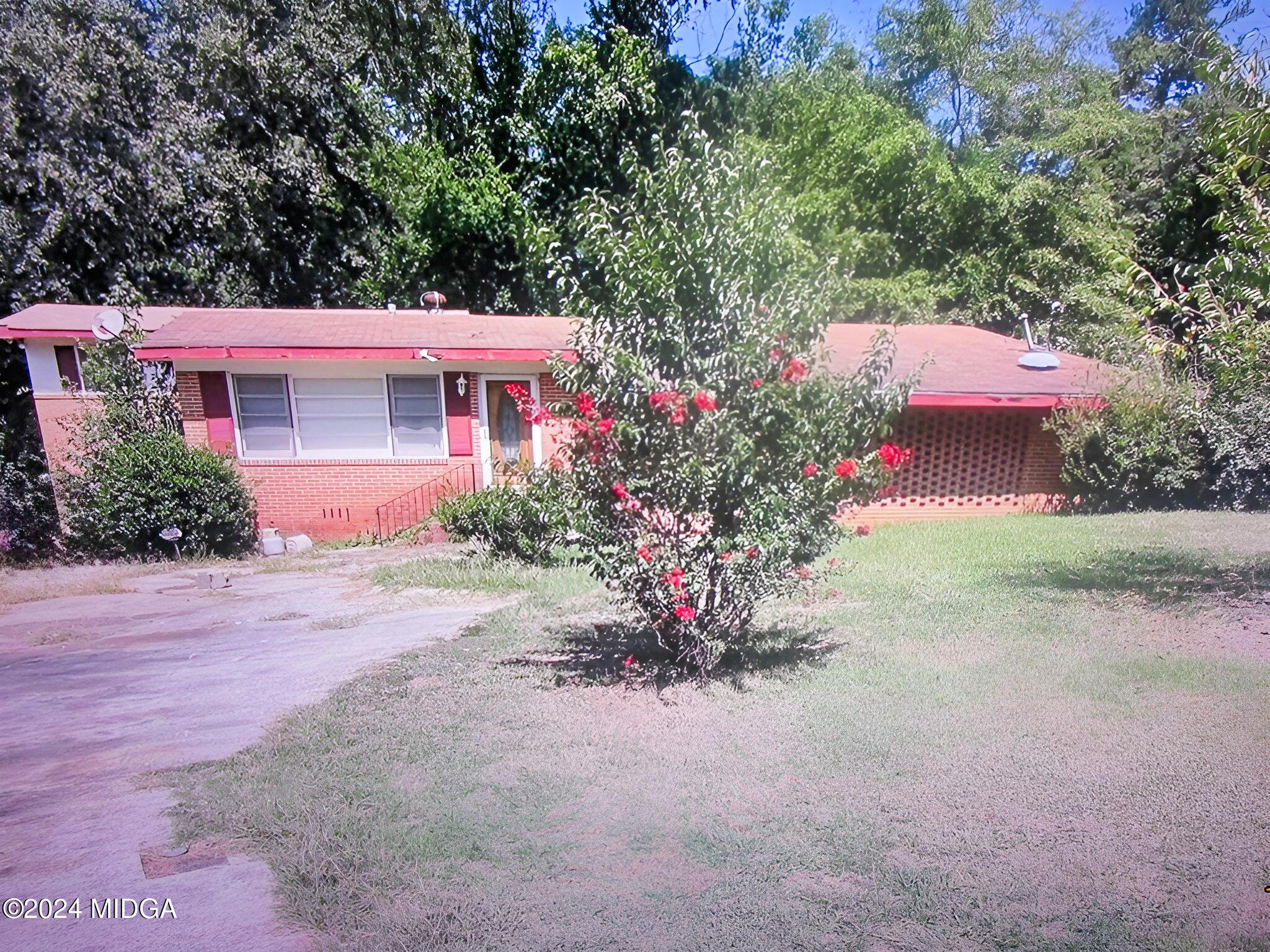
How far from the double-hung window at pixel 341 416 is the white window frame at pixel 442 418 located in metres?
0.07

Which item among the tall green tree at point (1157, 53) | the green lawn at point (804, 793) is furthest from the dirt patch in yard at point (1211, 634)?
the tall green tree at point (1157, 53)

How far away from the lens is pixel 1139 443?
12656mm

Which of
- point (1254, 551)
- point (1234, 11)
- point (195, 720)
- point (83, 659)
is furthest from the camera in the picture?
point (1234, 11)

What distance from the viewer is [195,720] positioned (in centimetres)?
541

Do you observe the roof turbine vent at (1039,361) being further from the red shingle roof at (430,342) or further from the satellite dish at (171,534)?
the satellite dish at (171,534)

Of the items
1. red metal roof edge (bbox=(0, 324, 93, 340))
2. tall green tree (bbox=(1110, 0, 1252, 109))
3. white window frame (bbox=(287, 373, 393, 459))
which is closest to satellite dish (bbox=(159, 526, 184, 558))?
white window frame (bbox=(287, 373, 393, 459))

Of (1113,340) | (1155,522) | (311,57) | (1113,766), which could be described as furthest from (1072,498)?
(311,57)

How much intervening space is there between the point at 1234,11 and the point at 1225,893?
55.3 ft

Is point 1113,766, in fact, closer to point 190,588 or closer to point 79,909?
point 79,909

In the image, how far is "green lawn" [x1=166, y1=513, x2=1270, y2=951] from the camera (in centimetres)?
307

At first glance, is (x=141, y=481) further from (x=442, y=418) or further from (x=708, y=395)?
(x=708, y=395)

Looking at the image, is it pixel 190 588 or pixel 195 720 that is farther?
pixel 190 588

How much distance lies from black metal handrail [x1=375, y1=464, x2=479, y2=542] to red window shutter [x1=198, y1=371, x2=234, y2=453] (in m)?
2.45

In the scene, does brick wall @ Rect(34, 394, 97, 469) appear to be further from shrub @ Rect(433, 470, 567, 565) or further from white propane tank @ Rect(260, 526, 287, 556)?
shrub @ Rect(433, 470, 567, 565)
